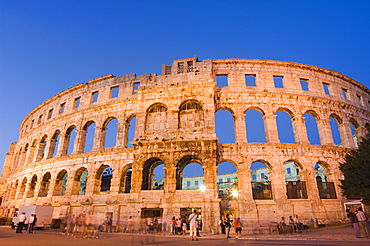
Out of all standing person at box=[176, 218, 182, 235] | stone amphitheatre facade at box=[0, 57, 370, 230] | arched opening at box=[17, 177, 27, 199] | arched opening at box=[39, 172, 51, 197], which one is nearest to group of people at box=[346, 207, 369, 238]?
stone amphitheatre facade at box=[0, 57, 370, 230]

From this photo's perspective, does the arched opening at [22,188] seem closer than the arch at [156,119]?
No

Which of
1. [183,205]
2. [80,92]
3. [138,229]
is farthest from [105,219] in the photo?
[80,92]

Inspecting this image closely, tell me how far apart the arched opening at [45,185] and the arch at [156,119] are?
13074 millimetres

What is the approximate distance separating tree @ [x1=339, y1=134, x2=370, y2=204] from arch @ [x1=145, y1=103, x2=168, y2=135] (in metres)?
13.3

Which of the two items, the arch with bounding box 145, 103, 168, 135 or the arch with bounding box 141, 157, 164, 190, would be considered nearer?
the arch with bounding box 141, 157, 164, 190

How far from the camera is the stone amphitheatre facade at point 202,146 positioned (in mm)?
16906

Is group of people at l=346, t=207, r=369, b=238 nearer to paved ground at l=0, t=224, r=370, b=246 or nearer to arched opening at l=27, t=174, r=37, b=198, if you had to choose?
paved ground at l=0, t=224, r=370, b=246

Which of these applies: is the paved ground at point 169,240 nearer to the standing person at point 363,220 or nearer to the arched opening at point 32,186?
the standing person at point 363,220

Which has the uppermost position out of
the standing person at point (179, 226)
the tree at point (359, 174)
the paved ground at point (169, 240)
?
the tree at point (359, 174)

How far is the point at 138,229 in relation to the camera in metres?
15.2

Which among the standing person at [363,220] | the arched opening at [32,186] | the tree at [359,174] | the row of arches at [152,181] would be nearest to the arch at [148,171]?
the row of arches at [152,181]

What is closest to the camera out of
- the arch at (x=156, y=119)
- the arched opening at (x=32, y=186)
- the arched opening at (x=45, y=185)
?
the arch at (x=156, y=119)

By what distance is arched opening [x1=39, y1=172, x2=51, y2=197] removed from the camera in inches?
915

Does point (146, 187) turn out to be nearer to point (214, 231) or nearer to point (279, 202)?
point (214, 231)
